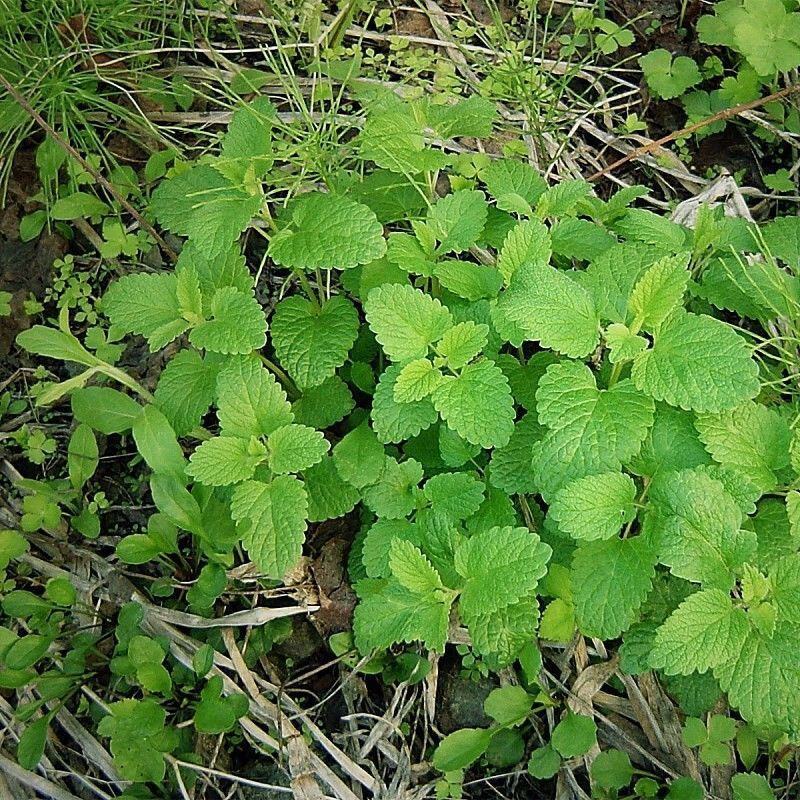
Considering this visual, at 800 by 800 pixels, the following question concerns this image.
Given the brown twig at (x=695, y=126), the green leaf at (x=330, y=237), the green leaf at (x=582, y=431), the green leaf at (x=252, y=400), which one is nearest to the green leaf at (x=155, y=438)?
the green leaf at (x=252, y=400)

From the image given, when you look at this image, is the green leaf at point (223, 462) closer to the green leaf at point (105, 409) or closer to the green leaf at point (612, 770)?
the green leaf at point (105, 409)

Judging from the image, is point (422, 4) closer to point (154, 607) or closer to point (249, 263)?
point (249, 263)

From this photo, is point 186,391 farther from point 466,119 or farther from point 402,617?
point 466,119

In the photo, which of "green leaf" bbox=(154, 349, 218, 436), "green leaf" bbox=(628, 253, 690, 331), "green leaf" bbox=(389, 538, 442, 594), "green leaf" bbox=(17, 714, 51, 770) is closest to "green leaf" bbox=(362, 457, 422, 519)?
"green leaf" bbox=(389, 538, 442, 594)

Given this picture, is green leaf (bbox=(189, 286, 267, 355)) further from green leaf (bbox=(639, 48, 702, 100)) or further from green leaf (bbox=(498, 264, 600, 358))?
green leaf (bbox=(639, 48, 702, 100))

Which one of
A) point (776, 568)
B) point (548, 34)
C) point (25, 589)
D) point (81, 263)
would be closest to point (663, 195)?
point (548, 34)
